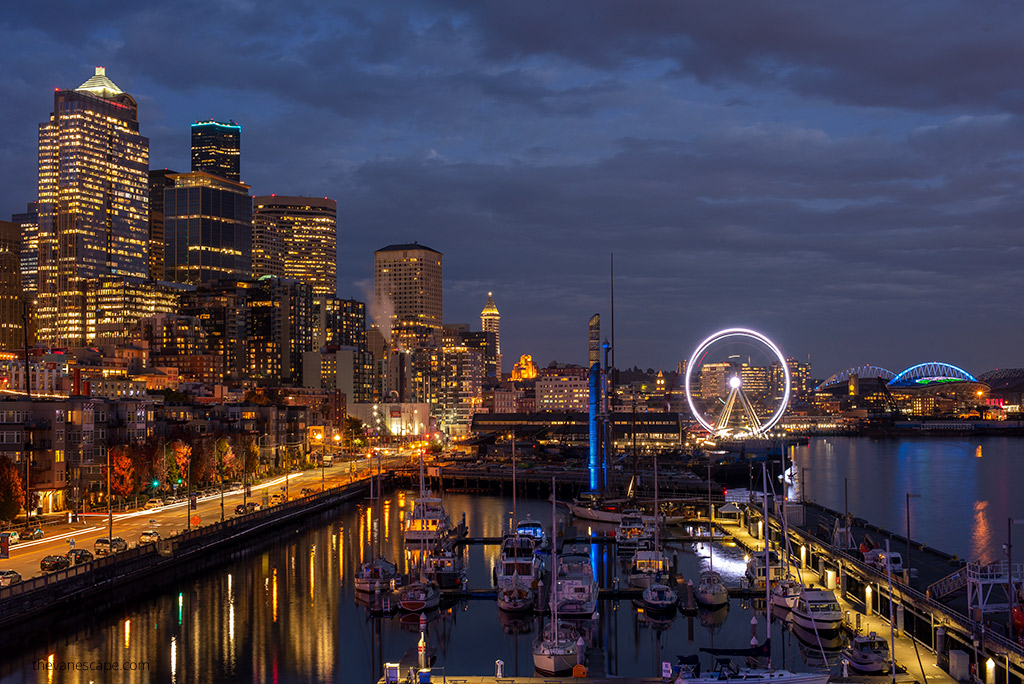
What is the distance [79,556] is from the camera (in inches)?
1885

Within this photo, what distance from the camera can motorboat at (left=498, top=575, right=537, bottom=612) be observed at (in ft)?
148

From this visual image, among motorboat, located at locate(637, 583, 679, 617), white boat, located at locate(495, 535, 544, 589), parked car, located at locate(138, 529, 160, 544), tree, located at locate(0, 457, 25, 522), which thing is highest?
tree, located at locate(0, 457, 25, 522)

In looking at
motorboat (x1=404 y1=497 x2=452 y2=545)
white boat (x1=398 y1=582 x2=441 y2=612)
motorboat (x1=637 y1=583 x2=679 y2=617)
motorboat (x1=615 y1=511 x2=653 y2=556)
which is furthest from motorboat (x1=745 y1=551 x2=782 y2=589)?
motorboat (x1=404 y1=497 x2=452 y2=545)

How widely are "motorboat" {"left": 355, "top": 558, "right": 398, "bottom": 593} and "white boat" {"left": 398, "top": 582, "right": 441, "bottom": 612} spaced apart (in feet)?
8.72

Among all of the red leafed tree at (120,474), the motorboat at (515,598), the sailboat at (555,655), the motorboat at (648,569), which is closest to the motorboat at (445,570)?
the motorboat at (515,598)

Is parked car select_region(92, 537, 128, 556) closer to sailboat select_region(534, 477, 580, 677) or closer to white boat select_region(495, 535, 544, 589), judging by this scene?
white boat select_region(495, 535, 544, 589)

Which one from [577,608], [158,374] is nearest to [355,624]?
[577,608]

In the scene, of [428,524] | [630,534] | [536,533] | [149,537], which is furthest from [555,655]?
[428,524]

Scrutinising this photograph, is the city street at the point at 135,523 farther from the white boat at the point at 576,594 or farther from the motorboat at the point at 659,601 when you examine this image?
the motorboat at the point at 659,601

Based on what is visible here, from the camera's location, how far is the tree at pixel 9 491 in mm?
58719

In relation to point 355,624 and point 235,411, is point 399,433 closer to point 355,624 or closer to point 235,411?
point 235,411

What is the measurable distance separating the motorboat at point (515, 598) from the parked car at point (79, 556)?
61.2 ft

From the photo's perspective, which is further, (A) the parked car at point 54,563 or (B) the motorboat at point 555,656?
(A) the parked car at point 54,563

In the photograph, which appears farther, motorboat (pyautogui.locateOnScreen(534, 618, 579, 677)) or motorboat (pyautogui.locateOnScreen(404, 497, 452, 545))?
motorboat (pyautogui.locateOnScreen(404, 497, 452, 545))
